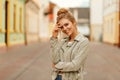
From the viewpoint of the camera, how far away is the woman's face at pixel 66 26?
3043mm

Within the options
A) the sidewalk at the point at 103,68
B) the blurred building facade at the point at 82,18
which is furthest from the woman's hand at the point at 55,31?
the blurred building facade at the point at 82,18

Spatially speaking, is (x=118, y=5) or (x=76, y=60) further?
(x=118, y=5)

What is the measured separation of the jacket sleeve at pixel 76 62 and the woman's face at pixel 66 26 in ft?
0.45

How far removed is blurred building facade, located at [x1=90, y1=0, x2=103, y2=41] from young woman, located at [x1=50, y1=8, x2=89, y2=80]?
6308cm

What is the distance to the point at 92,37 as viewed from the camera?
2625 inches

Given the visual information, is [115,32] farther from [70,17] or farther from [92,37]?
[70,17]

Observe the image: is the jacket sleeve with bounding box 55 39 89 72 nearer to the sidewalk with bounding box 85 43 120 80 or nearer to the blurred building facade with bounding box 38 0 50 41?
the sidewalk with bounding box 85 43 120 80

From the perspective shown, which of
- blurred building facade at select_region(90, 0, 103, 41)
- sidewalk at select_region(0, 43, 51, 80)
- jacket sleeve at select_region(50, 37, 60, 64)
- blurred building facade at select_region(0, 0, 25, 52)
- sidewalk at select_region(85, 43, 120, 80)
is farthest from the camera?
blurred building facade at select_region(90, 0, 103, 41)

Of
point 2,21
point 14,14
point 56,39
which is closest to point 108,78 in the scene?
point 56,39

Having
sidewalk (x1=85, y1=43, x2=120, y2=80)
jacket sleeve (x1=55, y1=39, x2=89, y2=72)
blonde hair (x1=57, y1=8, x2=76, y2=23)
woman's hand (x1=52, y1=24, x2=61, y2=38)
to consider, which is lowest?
sidewalk (x1=85, y1=43, x2=120, y2=80)

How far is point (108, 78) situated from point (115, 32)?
88.5 ft

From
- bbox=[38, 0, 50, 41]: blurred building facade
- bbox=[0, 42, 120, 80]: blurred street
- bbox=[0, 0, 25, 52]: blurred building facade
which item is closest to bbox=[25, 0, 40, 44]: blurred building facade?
bbox=[0, 0, 25, 52]: blurred building facade

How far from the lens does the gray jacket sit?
9.84ft

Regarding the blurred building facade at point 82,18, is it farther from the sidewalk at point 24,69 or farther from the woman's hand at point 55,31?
the woman's hand at point 55,31
